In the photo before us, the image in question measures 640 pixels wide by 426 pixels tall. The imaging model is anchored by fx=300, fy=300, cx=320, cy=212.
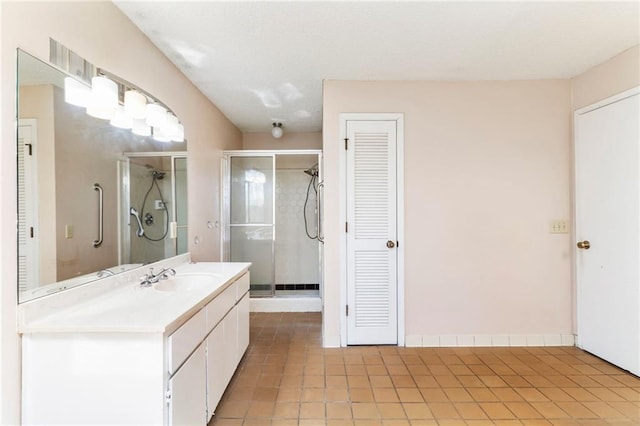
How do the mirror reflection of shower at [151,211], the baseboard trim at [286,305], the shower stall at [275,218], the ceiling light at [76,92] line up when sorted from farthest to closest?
the shower stall at [275,218] → the baseboard trim at [286,305] → the mirror reflection of shower at [151,211] → the ceiling light at [76,92]

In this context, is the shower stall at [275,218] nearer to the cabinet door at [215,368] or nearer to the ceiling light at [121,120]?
the ceiling light at [121,120]

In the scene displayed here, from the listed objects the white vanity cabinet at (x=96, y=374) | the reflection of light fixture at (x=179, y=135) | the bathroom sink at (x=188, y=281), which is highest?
the reflection of light fixture at (x=179, y=135)

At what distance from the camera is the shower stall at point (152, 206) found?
186 cm

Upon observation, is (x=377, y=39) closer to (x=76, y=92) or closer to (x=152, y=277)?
(x=76, y=92)

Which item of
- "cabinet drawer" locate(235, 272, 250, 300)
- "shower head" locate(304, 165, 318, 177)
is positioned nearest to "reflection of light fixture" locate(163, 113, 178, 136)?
"cabinet drawer" locate(235, 272, 250, 300)

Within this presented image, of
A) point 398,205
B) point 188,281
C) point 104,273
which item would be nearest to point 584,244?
point 398,205

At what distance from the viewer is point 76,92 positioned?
146cm

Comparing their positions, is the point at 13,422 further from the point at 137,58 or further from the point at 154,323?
the point at 137,58

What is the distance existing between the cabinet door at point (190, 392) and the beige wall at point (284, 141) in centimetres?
348

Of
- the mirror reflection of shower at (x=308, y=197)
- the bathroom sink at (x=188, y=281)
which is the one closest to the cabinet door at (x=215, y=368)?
the bathroom sink at (x=188, y=281)

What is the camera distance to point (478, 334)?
2.78 metres

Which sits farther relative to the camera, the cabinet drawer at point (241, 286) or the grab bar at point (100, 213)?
the cabinet drawer at point (241, 286)

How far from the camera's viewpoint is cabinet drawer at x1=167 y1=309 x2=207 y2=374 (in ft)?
4.12

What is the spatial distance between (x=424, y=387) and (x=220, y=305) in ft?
5.02
